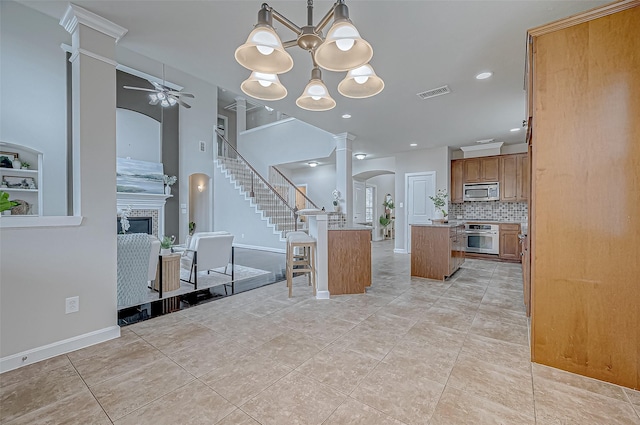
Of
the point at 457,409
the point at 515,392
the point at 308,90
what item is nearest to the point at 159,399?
the point at 457,409

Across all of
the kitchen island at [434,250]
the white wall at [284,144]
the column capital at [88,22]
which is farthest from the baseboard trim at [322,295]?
the white wall at [284,144]

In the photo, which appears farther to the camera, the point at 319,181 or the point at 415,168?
the point at 319,181

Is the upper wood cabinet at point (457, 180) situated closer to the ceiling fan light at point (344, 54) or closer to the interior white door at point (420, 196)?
the interior white door at point (420, 196)

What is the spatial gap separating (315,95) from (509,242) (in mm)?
5861

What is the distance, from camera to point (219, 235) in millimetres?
4109

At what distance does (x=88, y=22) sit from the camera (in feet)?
7.63

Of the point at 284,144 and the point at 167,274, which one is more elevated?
the point at 284,144

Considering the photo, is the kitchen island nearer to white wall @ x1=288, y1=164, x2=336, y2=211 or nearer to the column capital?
the column capital

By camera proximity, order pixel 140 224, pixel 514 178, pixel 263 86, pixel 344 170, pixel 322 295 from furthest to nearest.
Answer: pixel 140 224, pixel 514 178, pixel 344 170, pixel 322 295, pixel 263 86

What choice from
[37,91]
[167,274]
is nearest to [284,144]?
[37,91]

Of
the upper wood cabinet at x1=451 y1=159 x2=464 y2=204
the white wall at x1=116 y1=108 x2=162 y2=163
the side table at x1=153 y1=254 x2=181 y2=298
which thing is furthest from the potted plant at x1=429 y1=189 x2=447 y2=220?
the white wall at x1=116 y1=108 x2=162 y2=163

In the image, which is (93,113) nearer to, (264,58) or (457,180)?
(264,58)

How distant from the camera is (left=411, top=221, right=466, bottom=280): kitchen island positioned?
14.7ft

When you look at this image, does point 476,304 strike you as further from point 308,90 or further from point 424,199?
point 424,199
